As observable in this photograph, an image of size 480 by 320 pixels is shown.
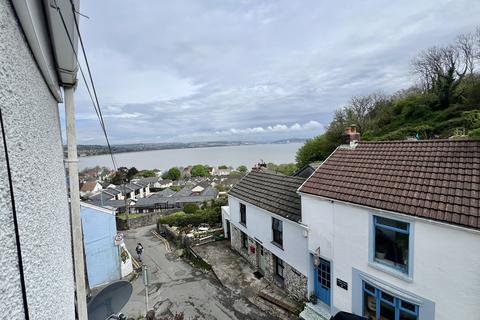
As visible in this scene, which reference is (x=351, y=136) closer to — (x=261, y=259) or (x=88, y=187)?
(x=261, y=259)

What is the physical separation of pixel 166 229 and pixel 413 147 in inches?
845

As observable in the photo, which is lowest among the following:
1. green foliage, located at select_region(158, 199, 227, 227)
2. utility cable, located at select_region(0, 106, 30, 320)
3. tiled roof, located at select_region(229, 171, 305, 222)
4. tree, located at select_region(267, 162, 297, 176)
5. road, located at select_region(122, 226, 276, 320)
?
road, located at select_region(122, 226, 276, 320)

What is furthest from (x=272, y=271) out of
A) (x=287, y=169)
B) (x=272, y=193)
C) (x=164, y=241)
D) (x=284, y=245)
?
(x=287, y=169)

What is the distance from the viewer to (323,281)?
10.1m

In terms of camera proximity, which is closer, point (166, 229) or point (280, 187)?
point (280, 187)

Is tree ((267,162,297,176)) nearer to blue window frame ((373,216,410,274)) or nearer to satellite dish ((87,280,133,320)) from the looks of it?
blue window frame ((373,216,410,274))

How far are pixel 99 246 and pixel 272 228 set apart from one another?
34.4ft

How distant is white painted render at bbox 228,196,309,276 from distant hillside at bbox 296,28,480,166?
2286cm

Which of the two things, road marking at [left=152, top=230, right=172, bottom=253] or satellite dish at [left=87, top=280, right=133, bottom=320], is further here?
road marking at [left=152, top=230, right=172, bottom=253]

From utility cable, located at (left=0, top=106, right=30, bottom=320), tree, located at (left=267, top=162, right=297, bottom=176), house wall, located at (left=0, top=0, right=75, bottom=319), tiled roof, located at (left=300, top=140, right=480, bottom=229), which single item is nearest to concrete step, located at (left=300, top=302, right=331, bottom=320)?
tiled roof, located at (left=300, top=140, right=480, bottom=229)

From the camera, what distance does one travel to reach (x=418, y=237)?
6.66 metres

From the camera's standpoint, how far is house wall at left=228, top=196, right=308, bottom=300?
10.9 metres

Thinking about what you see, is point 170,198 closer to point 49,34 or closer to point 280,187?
point 280,187

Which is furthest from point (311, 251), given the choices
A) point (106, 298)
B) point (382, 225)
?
point (106, 298)
